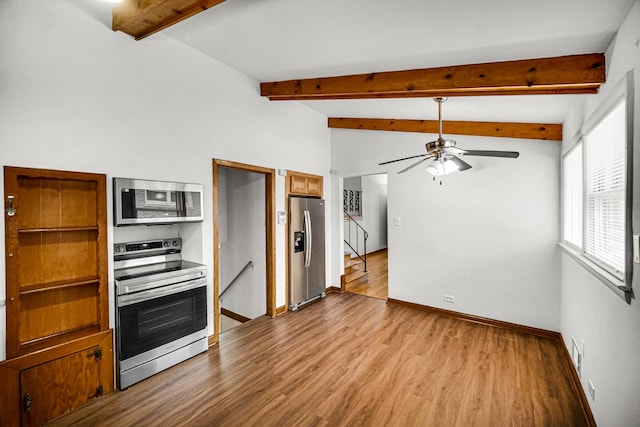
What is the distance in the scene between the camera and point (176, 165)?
2.94 metres

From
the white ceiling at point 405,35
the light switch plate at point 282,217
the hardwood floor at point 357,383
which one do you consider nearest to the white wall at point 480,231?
the hardwood floor at point 357,383

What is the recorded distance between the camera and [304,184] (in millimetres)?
4688

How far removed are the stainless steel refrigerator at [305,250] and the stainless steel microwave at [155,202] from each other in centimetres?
162

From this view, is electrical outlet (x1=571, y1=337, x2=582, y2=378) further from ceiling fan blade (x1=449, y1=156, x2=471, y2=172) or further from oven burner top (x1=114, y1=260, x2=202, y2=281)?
oven burner top (x1=114, y1=260, x2=202, y2=281)

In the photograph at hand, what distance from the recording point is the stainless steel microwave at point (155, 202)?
2.47 meters

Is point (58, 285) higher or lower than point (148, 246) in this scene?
lower

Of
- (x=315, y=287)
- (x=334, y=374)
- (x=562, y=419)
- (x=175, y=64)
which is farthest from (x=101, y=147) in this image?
(x=562, y=419)

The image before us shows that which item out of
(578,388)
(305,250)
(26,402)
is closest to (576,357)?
(578,388)

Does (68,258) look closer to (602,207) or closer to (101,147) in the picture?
(101,147)

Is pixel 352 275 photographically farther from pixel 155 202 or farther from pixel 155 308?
pixel 155 202

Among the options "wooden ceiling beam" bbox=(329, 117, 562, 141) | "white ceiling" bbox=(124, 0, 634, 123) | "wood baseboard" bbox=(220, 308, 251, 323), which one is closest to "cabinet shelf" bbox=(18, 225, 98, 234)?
"white ceiling" bbox=(124, 0, 634, 123)

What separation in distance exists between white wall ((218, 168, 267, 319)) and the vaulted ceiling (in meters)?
1.55

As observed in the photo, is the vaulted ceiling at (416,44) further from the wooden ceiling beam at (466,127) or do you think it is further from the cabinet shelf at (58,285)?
the cabinet shelf at (58,285)

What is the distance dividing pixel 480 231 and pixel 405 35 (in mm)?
2829
